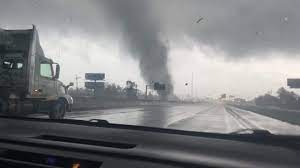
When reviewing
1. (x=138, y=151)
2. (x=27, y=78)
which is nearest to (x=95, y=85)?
(x=138, y=151)

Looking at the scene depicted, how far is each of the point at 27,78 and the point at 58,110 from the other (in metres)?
2.49

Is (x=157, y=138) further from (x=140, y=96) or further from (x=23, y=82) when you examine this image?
(x=23, y=82)

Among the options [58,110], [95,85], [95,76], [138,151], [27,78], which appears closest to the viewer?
[138,151]

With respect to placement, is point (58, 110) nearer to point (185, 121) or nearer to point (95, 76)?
point (185, 121)

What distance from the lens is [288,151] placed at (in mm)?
2443

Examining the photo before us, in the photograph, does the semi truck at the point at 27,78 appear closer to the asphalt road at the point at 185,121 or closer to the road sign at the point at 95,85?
the asphalt road at the point at 185,121

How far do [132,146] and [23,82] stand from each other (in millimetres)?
8744

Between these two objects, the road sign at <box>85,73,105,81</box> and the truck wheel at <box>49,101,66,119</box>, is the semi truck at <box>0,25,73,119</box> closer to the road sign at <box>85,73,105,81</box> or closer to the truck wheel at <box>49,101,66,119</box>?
the truck wheel at <box>49,101,66,119</box>

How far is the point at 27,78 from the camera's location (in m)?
10.4

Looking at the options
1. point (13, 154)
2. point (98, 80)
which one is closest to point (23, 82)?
point (98, 80)

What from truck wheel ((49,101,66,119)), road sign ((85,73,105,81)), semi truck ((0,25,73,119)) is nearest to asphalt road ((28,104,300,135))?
truck wheel ((49,101,66,119))

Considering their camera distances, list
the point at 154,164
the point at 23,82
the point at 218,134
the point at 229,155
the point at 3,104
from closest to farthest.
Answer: the point at 154,164 → the point at 229,155 → the point at 218,134 → the point at 3,104 → the point at 23,82

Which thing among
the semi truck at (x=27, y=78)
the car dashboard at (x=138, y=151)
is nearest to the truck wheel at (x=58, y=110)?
the semi truck at (x=27, y=78)

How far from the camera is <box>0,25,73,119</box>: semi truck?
8637 mm
